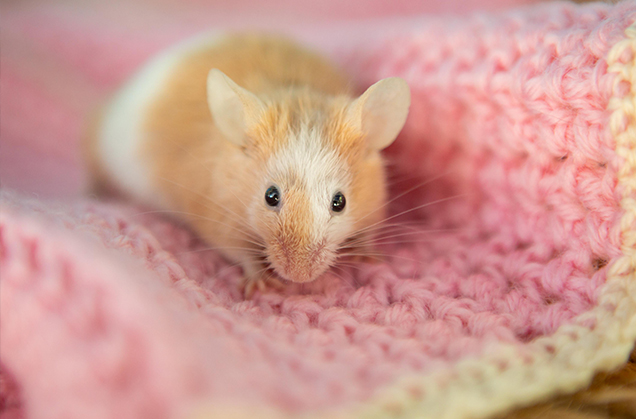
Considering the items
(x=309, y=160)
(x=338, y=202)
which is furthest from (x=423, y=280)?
(x=309, y=160)

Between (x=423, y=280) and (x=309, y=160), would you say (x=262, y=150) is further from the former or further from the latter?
(x=423, y=280)

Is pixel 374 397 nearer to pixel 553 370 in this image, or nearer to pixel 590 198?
pixel 553 370

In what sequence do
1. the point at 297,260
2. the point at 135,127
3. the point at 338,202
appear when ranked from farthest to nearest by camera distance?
the point at 135,127 → the point at 338,202 → the point at 297,260

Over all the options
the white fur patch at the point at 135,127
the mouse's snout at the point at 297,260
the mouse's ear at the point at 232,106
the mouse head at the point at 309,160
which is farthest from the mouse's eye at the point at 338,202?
the white fur patch at the point at 135,127

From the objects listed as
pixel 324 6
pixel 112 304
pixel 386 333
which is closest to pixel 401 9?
pixel 324 6

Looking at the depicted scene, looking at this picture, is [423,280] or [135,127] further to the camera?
[135,127]

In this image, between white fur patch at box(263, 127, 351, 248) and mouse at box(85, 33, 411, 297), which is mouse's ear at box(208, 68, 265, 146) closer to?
mouse at box(85, 33, 411, 297)

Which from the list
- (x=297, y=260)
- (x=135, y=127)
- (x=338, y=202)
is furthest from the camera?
(x=135, y=127)

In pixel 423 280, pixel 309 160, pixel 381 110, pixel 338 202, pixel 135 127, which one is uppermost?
pixel 135 127

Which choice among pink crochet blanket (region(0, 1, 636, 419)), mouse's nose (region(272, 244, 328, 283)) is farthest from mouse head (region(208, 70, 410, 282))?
pink crochet blanket (region(0, 1, 636, 419))
